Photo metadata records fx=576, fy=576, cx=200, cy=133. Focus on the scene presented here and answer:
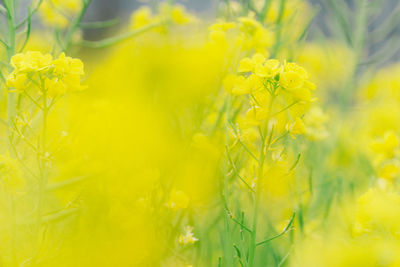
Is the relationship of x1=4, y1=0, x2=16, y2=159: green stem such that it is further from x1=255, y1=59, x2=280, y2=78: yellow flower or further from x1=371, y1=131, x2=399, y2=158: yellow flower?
x1=371, y1=131, x2=399, y2=158: yellow flower

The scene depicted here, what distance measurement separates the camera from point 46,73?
30.5 inches

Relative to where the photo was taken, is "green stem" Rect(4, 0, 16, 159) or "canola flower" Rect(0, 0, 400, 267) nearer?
"canola flower" Rect(0, 0, 400, 267)

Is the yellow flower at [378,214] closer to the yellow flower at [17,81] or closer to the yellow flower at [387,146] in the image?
the yellow flower at [387,146]

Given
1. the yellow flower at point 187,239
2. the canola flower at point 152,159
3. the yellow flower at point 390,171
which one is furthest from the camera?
the yellow flower at point 390,171

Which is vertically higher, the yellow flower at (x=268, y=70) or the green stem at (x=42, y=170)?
the yellow flower at (x=268, y=70)

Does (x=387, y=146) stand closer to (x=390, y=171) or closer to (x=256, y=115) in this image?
(x=390, y=171)

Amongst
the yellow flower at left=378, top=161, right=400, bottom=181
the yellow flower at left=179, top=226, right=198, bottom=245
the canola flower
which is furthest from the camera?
the yellow flower at left=378, top=161, right=400, bottom=181

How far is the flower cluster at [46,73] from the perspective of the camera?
29.4 inches

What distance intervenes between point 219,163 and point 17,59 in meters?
0.35

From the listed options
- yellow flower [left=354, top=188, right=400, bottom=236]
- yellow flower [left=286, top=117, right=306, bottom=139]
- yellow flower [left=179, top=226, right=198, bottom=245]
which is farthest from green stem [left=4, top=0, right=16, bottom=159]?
yellow flower [left=354, top=188, right=400, bottom=236]

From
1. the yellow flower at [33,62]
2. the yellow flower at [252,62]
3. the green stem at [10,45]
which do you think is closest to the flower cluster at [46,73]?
the yellow flower at [33,62]

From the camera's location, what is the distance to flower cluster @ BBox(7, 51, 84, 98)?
0.75m

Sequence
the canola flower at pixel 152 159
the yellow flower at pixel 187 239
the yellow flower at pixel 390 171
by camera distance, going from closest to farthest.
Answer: the canola flower at pixel 152 159
the yellow flower at pixel 187 239
the yellow flower at pixel 390 171

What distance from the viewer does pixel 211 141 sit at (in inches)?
38.7
